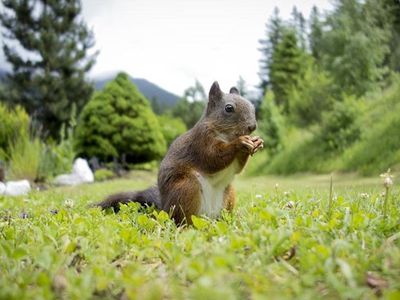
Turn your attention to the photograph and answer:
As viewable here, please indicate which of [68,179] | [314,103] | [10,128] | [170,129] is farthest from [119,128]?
[314,103]

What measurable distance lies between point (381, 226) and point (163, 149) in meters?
15.4

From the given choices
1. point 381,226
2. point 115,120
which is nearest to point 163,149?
point 115,120

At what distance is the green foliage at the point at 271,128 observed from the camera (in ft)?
53.6

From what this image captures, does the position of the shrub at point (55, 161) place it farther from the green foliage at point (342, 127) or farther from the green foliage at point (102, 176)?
the green foliage at point (342, 127)

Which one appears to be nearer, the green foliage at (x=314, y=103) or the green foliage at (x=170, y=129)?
the green foliage at (x=314, y=103)

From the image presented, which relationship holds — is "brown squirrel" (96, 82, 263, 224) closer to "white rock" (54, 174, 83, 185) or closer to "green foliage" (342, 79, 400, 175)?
"green foliage" (342, 79, 400, 175)

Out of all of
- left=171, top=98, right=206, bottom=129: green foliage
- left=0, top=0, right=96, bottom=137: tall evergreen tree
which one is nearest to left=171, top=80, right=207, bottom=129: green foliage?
left=171, top=98, right=206, bottom=129: green foliage

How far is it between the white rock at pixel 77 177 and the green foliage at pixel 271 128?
7.12 m

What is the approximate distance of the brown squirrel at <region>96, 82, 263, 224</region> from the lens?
258 centimetres

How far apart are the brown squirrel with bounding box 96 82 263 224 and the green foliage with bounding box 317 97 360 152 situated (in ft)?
31.5

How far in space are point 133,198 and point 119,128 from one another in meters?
13.1

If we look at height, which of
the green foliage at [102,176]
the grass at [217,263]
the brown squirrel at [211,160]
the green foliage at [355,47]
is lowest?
the green foliage at [102,176]

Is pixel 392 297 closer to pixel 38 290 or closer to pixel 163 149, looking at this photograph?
pixel 38 290

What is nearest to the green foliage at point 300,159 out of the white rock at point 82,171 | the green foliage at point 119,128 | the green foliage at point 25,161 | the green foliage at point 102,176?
the green foliage at point 119,128
